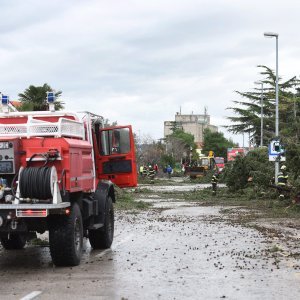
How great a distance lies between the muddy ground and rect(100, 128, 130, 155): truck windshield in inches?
80.2

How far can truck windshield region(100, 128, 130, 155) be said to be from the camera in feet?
45.6

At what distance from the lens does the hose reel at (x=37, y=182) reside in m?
10.3

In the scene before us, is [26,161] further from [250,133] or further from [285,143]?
[250,133]

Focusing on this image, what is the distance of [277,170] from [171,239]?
16.2 meters

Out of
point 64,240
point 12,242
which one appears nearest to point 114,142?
point 12,242

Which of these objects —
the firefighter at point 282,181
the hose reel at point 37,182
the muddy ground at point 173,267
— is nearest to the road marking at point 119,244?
the muddy ground at point 173,267

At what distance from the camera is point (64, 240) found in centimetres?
1099

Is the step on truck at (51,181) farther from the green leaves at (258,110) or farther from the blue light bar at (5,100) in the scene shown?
the green leaves at (258,110)

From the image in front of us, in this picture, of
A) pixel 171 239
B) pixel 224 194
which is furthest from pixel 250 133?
pixel 171 239

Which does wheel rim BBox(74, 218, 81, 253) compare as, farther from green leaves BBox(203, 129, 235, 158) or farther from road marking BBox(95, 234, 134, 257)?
green leaves BBox(203, 129, 235, 158)

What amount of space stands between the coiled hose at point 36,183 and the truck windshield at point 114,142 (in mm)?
3623

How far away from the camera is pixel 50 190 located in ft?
33.9

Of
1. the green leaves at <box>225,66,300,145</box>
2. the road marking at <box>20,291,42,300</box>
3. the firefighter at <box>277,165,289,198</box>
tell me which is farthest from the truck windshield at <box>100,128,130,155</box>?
the green leaves at <box>225,66,300,145</box>

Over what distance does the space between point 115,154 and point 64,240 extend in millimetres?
3386
